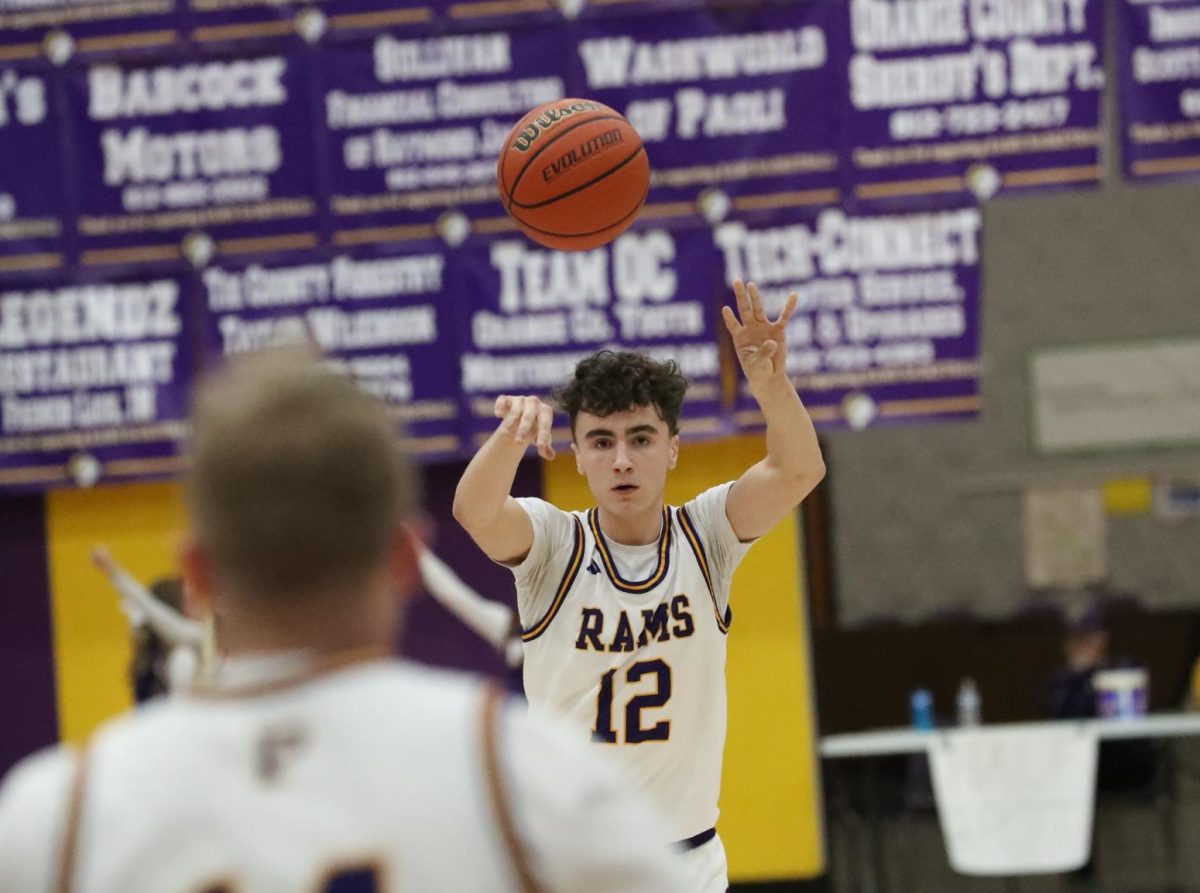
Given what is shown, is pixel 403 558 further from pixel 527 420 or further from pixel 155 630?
pixel 155 630

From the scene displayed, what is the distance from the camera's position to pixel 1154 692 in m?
10.0

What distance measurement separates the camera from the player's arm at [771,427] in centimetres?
385

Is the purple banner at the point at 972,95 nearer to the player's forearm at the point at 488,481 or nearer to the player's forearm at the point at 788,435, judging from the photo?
the player's forearm at the point at 788,435

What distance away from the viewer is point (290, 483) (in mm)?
1383

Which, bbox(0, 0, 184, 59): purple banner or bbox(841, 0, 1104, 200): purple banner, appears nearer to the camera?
bbox(841, 0, 1104, 200): purple banner

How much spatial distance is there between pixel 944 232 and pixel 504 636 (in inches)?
111

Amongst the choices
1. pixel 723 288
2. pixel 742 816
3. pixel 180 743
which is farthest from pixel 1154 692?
pixel 180 743

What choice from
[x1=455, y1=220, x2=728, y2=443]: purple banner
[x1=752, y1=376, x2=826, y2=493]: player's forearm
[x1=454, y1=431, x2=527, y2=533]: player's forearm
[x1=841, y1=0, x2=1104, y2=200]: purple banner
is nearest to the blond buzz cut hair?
[x1=454, y1=431, x2=527, y2=533]: player's forearm

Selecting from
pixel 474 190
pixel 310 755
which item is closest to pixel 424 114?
pixel 474 190

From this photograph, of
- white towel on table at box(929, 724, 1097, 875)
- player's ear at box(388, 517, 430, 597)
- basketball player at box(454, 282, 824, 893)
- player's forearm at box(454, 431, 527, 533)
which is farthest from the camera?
white towel on table at box(929, 724, 1097, 875)

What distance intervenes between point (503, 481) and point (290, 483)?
2.39 meters

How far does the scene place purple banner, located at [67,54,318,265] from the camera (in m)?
7.57

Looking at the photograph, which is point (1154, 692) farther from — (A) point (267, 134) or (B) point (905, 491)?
(A) point (267, 134)

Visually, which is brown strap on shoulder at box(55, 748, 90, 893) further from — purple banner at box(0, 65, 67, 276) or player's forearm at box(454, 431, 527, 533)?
purple banner at box(0, 65, 67, 276)
